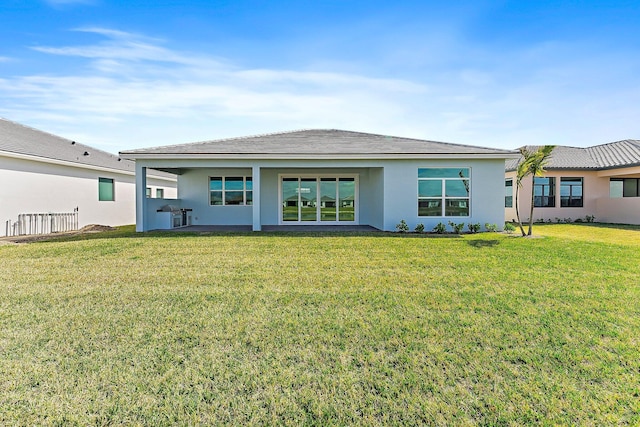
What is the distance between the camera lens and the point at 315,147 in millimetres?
13836

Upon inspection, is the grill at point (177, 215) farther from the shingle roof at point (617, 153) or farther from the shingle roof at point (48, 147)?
the shingle roof at point (617, 153)

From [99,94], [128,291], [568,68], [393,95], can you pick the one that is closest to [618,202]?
[568,68]

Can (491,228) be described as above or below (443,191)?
below

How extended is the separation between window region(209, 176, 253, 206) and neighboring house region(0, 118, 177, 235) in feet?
19.3

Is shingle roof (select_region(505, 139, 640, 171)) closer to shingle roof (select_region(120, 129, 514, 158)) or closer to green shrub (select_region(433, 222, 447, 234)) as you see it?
shingle roof (select_region(120, 129, 514, 158))

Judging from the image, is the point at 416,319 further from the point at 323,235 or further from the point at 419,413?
the point at 323,235

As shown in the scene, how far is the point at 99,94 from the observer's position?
13266mm

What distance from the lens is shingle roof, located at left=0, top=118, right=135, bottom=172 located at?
45.7ft

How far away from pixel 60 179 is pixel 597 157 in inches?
1174

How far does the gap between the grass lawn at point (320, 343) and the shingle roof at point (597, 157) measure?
14.9 metres

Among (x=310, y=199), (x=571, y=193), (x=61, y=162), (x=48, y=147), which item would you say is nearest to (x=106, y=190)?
(x=48, y=147)

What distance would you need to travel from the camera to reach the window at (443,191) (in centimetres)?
1370

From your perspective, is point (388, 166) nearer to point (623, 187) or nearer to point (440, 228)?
point (440, 228)

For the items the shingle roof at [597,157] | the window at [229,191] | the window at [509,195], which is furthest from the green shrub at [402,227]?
the window at [509,195]
